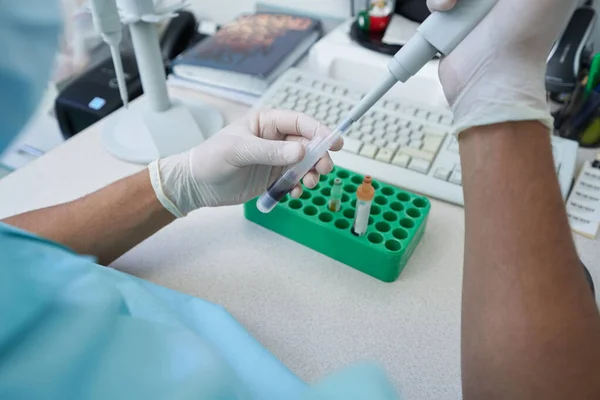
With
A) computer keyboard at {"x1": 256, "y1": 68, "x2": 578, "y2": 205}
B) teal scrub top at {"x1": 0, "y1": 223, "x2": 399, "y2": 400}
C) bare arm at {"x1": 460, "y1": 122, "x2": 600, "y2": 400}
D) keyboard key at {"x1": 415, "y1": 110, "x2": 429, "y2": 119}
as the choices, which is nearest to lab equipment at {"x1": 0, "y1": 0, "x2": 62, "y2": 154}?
teal scrub top at {"x1": 0, "y1": 223, "x2": 399, "y2": 400}

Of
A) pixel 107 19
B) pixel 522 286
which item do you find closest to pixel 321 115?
pixel 107 19

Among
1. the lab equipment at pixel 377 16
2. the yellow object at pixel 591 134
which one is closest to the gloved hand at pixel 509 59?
the yellow object at pixel 591 134

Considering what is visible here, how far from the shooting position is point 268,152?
55cm

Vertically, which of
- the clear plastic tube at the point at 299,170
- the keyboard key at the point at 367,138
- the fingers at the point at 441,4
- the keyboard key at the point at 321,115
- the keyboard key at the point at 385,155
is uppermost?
the fingers at the point at 441,4

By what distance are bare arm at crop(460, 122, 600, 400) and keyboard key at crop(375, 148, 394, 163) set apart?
0.95 ft

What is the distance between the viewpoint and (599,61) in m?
0.74

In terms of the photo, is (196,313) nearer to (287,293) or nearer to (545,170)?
(287,293)

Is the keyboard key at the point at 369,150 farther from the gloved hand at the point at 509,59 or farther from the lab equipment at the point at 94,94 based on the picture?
the lab equipment at the point at 94,94

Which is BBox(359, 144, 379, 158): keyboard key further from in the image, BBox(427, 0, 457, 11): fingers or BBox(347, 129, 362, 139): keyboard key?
BBox(427, 0, 457, 11): fingers

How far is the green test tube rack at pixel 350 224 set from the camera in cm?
58

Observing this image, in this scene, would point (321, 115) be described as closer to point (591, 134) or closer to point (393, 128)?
point (393, 128)

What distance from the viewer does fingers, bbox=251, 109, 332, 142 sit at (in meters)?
0.60

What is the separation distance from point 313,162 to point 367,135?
0.21 metres

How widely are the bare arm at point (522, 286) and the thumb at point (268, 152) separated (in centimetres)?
20
